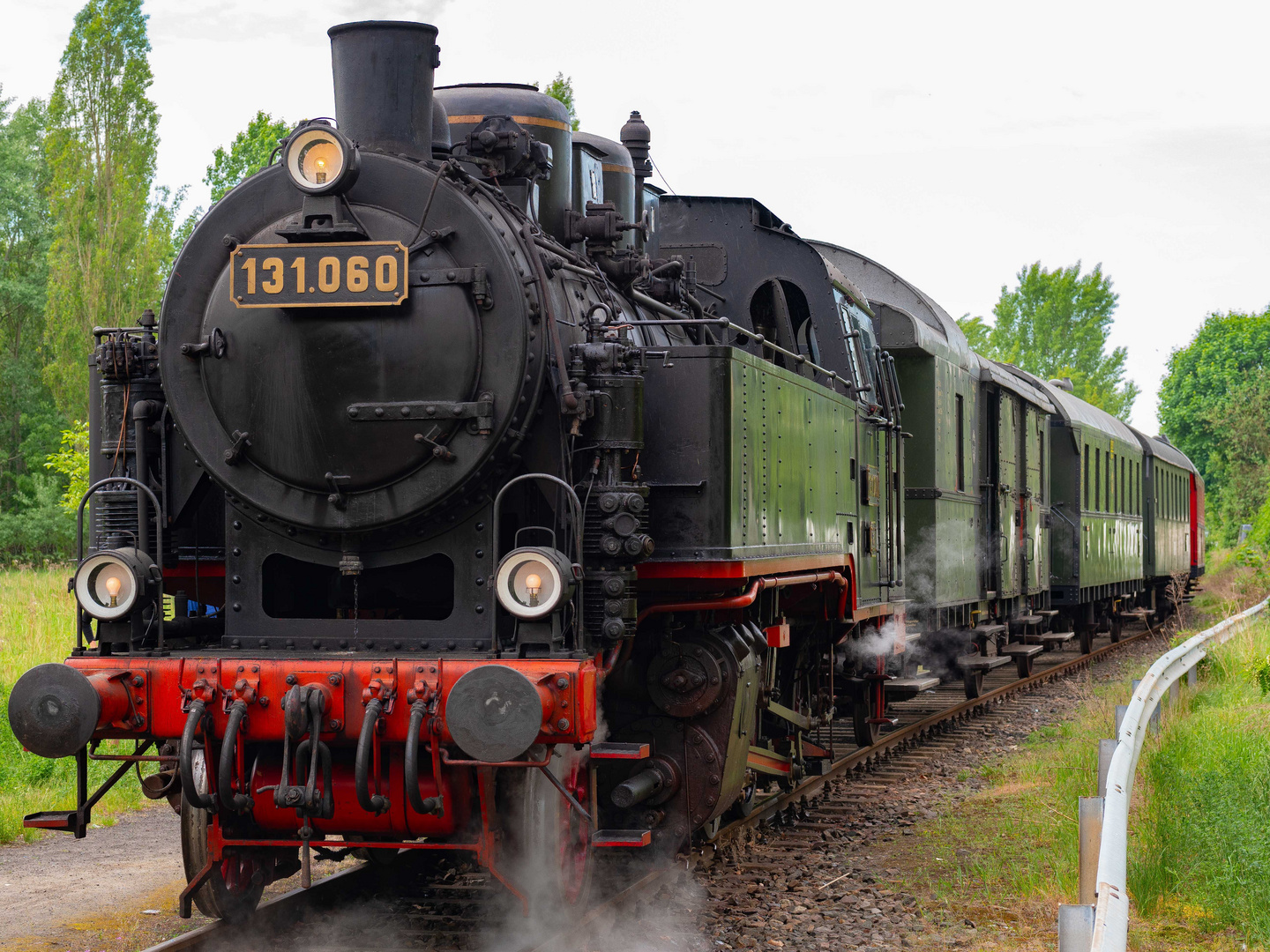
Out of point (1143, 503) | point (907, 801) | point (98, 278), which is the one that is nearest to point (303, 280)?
point (907, 801)

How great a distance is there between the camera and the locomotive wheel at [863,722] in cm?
932

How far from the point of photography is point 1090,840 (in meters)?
A: 4.45

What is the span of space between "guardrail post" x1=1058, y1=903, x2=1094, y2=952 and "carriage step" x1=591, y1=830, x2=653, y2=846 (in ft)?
7.11

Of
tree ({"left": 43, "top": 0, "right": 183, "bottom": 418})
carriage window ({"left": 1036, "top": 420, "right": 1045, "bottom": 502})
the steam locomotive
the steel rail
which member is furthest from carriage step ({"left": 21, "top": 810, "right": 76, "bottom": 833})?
tree ({"left": 43, "top": 0, "right": 183, "bottom": 418})

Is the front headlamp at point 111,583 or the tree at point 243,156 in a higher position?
the tree at point 243,156

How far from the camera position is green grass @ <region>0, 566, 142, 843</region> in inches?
303

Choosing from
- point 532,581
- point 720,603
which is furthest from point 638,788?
point 532,581

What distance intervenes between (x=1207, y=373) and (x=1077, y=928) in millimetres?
59634

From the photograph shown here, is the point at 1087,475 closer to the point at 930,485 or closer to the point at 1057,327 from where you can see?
the point at 930,485

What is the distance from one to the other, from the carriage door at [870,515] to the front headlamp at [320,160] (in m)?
4.04

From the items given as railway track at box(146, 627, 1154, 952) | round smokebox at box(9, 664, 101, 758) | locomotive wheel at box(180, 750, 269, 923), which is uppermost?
round smokebox at box(9, 664, 101, 758)

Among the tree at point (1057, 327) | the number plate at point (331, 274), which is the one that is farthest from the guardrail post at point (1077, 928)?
the tree at point (1057, 327)

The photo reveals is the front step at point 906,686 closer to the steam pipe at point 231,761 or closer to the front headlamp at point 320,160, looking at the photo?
the steam pipe at point 231,761

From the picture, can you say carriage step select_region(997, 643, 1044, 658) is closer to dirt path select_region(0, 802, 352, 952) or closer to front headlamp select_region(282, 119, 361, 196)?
dirt path select_region(0, 802, 352, 952)
